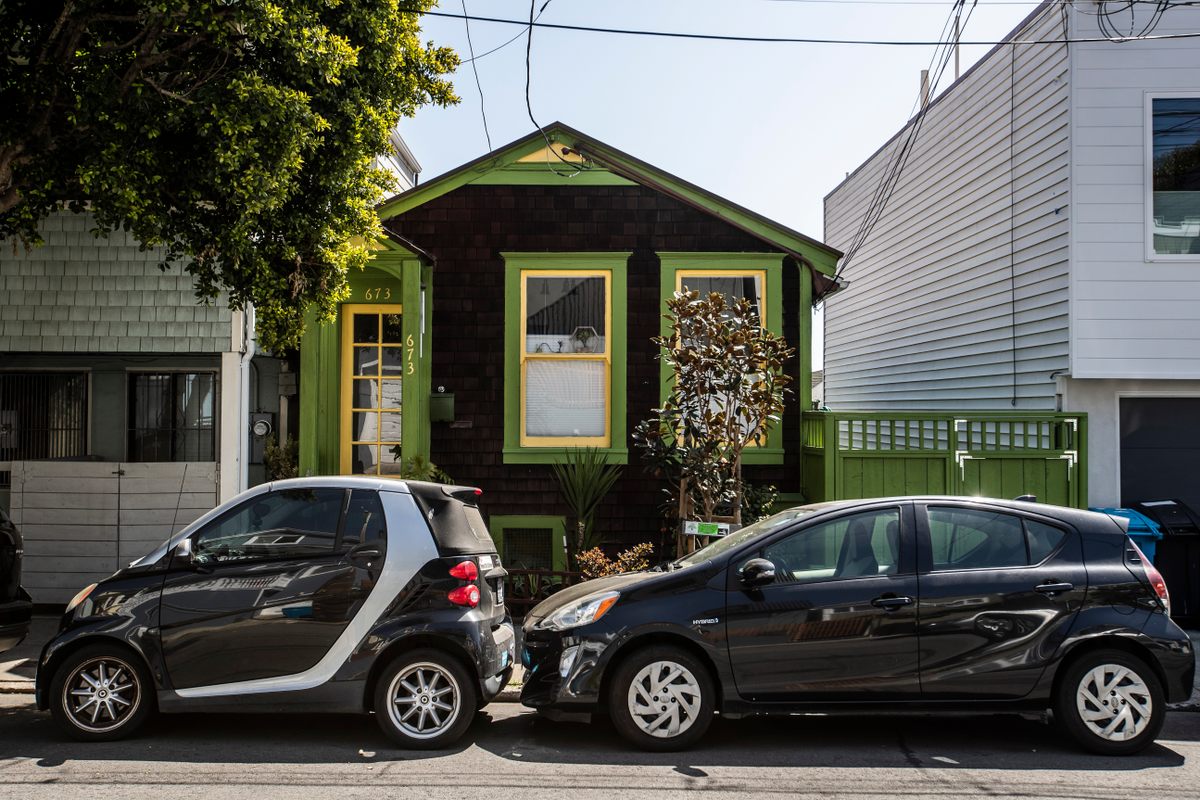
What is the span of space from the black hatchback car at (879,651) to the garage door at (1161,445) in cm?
517

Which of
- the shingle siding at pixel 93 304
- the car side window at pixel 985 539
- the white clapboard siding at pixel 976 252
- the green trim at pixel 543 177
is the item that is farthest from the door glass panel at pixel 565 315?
the car side window at pixel 985 539

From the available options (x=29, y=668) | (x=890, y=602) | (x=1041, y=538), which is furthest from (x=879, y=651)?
(x=29, y=668)

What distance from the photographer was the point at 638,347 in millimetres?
11070

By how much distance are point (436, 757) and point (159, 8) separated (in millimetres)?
5468

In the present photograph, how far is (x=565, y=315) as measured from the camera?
11172 mm

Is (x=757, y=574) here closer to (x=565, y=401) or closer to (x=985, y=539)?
(x=985, y=539)

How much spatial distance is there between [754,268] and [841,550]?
19.0 feet

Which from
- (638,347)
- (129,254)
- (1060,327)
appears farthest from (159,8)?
(1060,327)

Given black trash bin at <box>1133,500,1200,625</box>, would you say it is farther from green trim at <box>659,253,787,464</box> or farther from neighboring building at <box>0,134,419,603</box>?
neighboring building at <box>0,134,419,603</box>

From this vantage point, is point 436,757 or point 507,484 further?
point 507,484

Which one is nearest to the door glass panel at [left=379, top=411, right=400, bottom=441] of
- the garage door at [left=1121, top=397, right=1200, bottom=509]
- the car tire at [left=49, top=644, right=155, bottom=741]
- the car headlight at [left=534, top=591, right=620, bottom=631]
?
the car tire at [left=49, top=644, right=155, bottom=741]

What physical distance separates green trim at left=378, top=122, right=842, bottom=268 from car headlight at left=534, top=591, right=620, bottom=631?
6.37m

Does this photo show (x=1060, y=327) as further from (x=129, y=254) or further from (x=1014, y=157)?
(x=129, y=254)

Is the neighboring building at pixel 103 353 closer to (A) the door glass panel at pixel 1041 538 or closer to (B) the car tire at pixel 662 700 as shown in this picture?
(B) the car tire at pixel 662 700
